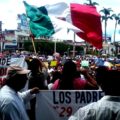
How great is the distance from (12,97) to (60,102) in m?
3.21

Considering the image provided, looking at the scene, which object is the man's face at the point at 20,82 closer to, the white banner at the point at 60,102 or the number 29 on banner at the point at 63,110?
the white banner at the point at 60,102

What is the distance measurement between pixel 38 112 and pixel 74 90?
0.71 m

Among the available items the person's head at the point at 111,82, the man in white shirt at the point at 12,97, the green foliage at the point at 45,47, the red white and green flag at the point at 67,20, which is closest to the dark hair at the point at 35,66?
the man in white shirt at the point at 12,97

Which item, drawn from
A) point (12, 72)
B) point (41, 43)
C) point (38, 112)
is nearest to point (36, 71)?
point (38, 112)

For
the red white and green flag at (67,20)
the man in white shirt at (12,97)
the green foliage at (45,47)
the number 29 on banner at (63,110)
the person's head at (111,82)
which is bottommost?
the green foliage at (45,47)

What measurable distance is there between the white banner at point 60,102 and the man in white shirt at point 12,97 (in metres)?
2.86

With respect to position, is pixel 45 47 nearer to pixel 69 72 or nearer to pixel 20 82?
pixel 69 72

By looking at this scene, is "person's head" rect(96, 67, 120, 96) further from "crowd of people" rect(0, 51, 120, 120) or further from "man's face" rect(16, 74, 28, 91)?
"man's face" rect(16, 74, 28, 91)

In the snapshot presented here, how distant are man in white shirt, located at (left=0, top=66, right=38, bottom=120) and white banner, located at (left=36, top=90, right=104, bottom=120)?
2.86 m

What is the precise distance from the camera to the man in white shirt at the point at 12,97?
4977 mm

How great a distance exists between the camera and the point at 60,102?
8242 mm

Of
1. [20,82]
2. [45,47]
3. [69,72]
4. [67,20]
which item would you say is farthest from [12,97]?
[45,47]

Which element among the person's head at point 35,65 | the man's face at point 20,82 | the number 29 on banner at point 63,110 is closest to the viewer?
the man's face at point 20,82

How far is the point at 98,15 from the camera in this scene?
1466 centimetres
